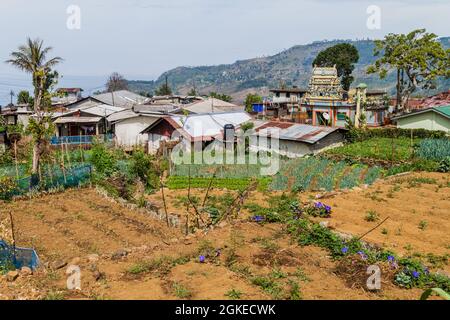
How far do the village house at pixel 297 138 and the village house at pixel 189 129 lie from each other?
243cm

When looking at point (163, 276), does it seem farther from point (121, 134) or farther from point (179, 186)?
point (121, 134)

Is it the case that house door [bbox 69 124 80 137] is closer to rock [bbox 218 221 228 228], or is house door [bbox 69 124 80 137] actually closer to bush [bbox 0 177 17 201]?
bush [bbox 0 177 17 201]

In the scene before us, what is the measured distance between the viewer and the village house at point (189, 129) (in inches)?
1099

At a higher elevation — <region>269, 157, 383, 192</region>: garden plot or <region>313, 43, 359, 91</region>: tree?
<region>313, 43, 359, 91</region>: tree

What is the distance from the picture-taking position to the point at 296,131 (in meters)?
27.5

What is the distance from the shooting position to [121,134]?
33281 millimetres

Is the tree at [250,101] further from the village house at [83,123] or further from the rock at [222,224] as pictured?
the rock at [222,224]

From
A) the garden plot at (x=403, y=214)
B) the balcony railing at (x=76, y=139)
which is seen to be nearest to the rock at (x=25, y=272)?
the garden plot at (x=403, y=214)

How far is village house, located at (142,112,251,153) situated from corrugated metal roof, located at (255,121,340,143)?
2.27m

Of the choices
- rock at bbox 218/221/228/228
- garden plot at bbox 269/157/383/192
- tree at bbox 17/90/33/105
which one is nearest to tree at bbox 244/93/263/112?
tree at bbox 17/90/33/105

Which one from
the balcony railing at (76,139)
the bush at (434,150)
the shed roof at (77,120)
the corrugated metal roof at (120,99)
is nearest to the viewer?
the bush at (434,150)

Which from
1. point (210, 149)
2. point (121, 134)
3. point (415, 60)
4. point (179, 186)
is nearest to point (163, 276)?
point (179, 186)

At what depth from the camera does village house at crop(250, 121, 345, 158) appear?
85.6 feet

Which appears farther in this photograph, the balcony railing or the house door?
the house door
